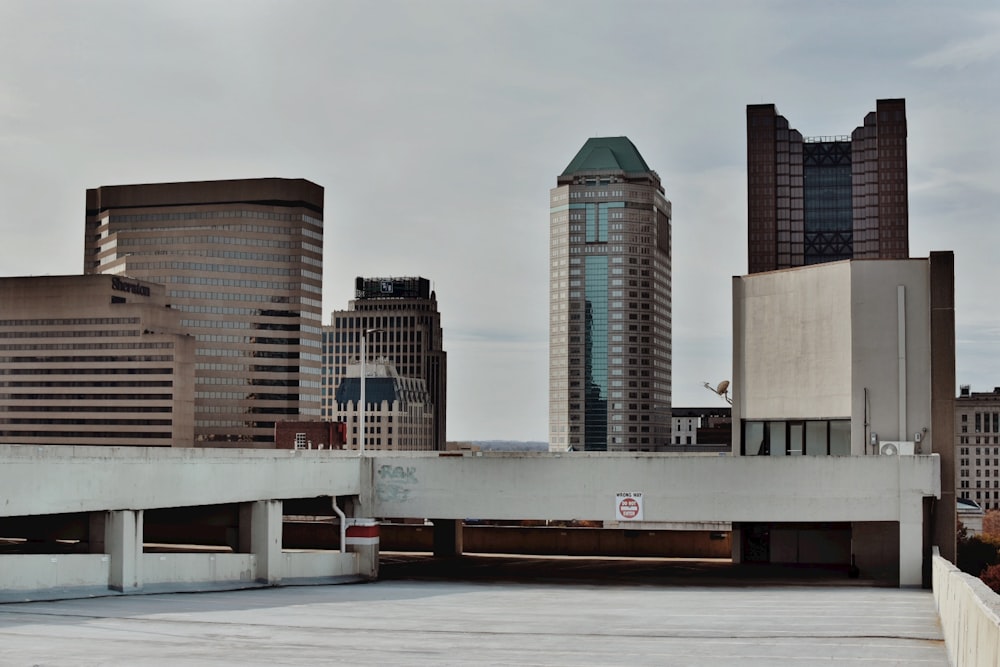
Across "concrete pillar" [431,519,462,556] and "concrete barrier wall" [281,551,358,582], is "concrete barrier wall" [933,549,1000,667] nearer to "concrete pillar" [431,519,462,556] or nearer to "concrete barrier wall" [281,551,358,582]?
"concrete barrier wall" [281,551,358,582]

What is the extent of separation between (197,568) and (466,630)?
15213 mm

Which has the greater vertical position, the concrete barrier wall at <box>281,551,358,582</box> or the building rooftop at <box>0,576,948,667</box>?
the building rooftop at <box>0,576,948,667</box>

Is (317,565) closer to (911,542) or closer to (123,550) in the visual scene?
(123,550)

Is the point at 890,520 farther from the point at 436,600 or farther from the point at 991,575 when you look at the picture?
the point at 991,575

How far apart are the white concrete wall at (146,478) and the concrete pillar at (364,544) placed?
1.62 metres

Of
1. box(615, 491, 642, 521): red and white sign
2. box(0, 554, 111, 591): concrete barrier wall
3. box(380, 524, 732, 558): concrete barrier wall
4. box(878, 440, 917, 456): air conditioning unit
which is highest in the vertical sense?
box(878, 440, 917, 456): air conditioning unit

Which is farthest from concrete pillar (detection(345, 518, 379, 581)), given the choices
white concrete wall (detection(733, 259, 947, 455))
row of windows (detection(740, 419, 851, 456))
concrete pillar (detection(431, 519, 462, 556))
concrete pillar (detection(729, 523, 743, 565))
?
white concrete wall (detection(733, 259, 947, 455))

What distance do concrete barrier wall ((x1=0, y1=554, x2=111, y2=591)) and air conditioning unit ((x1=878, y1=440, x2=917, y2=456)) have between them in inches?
1290

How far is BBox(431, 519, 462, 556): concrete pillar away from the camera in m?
63.0

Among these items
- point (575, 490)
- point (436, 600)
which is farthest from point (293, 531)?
point (436, 600)

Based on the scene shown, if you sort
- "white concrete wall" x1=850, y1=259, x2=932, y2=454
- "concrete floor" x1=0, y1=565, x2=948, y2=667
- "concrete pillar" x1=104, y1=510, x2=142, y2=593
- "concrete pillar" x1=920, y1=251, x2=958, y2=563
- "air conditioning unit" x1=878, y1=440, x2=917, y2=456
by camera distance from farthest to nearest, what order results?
"white concrete wall" x1=850, y1=259, x2=932, y2=454, "concrete pillar" x1=920, y1=251, x2=958, y2=563, "air conditioning unit" x1=878, y1=440, x2=917, y2=456, "concrete pillar" x1=104, y1=510, x2=142, y2=593, "concrete floor" x1=0, y1=565, x2=948, y2=667

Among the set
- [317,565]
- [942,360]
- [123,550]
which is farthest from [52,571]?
[942,360]

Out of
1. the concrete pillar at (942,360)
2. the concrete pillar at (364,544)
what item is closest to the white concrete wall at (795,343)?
the concrete pillar at (942,360)

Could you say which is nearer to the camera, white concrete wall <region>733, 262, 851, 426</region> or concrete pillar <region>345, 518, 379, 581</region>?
concrete pillar <region>345, 518, 379, 581</region>
